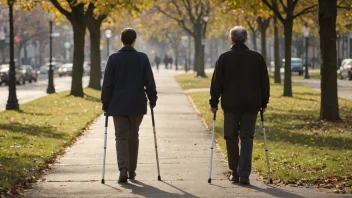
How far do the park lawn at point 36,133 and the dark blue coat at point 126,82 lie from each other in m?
1.39

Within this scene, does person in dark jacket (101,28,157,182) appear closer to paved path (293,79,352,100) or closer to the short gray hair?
the short gray hair

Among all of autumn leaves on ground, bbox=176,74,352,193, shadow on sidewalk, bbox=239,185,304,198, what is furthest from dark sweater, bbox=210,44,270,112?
autumn leaves on ground, bbox=176,74,352,193

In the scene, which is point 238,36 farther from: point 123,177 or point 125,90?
point 123,177

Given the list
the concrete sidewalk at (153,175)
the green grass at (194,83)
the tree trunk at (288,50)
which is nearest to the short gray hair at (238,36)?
the concrete sidewalk at (153,175)

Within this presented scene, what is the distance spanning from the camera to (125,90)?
11.1m

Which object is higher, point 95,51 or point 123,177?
point 95,51

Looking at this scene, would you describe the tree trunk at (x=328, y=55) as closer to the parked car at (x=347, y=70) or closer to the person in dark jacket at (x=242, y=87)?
the person in dark jacket at (x=242, y=87)

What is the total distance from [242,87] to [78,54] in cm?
2473

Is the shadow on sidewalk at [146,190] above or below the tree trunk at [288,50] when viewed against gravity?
below

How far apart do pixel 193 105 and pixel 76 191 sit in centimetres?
1975

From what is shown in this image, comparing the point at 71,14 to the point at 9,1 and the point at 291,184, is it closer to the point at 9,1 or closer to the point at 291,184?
the point at 9,1

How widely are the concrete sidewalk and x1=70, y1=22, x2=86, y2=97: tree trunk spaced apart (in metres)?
16.2

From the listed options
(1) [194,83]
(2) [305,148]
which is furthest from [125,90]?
(1) [194,83]

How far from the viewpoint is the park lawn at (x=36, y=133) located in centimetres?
1178
